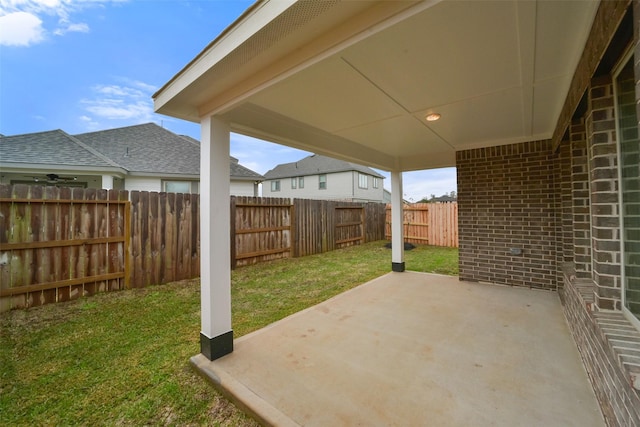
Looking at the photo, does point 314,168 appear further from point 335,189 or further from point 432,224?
point 432,224

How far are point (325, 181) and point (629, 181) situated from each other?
18477 mm

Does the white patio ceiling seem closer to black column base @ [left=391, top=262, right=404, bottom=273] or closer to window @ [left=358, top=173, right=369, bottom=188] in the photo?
black column base @ [left=391, top=262, right=404, bottom=273]

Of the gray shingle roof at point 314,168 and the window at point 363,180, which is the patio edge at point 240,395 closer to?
the gray shingle roof at point 314,168

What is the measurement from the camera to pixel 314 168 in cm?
2070

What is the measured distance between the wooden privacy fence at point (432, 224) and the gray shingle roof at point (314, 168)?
8.33 m

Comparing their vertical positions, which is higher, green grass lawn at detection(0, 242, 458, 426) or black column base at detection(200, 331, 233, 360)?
black column base at detection(200, 331, 233, 360)

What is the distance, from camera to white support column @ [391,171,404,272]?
5988 mm

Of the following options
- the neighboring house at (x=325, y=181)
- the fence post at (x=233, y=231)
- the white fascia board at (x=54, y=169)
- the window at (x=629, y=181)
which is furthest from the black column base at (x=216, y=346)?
the neighboring house at (x=325, y=181)

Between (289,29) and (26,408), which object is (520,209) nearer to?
(289,29)

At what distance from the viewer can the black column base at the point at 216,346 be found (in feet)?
8.00

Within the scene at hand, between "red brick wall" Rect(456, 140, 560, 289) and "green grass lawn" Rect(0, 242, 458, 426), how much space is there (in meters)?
2.54

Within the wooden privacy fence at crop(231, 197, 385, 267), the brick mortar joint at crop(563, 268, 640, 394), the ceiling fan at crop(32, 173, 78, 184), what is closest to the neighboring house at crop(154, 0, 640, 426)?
the brick mortar joint at crop(563, 268, 640, 394)

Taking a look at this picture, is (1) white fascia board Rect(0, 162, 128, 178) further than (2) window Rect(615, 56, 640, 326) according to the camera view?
Yes

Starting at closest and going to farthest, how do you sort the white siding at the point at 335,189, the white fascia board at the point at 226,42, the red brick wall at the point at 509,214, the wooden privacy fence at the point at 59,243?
1. the white fascia board at the point at 226,42
2. the wooden privacy fence at the point at 59,243
3. the red brick wall at the point at 509,214
4. the white siding at the point at 335,189
